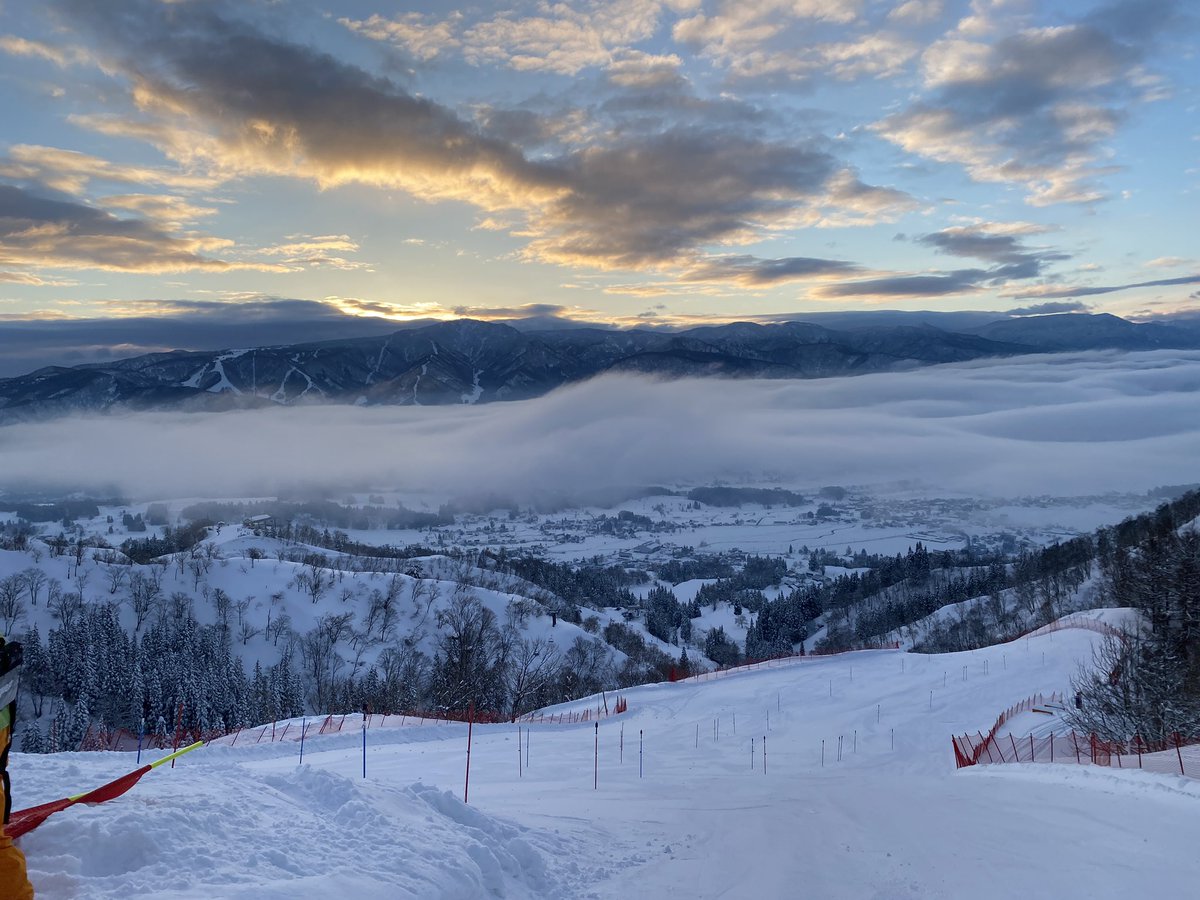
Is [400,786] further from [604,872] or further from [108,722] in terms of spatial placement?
[108,722]

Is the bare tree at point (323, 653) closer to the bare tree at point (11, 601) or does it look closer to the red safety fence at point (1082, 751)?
the bare tree at point (11, 601)

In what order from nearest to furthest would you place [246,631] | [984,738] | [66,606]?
[984,738]
[66,606]
[246,631]

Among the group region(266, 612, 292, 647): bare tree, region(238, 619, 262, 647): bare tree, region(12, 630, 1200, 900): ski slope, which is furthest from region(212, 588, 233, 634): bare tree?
region(12, 630, 1200, 900): ski slope

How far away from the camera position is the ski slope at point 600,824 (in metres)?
9.14

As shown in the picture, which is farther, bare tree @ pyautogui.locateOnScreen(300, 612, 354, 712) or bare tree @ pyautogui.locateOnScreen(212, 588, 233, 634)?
bare tree @ pyautogui.locateOnScreen(212, 588, 233, 634)

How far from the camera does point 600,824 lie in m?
16.6

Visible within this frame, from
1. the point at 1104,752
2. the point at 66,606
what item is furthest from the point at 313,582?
the point at 1104,752

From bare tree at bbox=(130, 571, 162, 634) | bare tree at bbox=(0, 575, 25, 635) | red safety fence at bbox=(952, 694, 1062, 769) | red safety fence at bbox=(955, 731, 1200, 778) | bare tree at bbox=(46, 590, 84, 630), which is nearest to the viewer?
red safety fence at bbox=(955, 731, 1200, 778)

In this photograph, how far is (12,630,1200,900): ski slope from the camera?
9.14m

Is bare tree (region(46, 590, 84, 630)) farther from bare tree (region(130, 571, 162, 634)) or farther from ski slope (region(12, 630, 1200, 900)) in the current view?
ski slope (region(12, 630, 1200, 900))

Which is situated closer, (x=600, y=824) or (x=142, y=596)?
(x=600, y=824)

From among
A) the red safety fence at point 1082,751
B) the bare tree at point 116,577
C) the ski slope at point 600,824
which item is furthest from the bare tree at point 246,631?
the red safety fence at point 1082,751

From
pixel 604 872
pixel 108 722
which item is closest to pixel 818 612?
pixel 108 722

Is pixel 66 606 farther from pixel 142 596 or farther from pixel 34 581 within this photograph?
pixel 142 596
